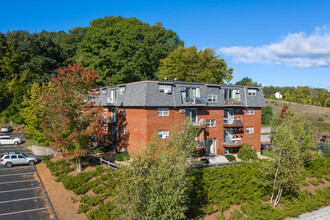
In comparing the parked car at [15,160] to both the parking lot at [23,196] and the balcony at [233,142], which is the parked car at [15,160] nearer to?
the parking lot at [23,196]

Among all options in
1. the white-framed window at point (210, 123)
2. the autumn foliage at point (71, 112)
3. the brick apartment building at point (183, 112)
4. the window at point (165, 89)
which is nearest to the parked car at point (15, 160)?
the autumn foliage at point (71, 112)

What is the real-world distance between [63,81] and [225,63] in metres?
35.3

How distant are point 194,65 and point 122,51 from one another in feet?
49.1

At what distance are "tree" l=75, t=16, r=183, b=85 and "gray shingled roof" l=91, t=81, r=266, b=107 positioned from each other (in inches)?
482

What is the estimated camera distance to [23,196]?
66.6 feet

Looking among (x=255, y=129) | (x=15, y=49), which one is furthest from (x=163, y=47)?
(x=15, y=49)

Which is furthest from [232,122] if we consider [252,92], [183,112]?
[183,112]

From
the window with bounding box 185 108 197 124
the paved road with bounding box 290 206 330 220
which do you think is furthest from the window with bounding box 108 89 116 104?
the paved road with bounding box 290 206 330 220

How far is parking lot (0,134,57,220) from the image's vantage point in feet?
57.3

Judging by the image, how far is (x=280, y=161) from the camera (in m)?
19.6

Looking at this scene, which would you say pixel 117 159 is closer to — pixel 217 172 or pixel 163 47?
pixel 217 172

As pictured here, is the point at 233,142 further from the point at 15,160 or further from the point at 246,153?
the point at 15,160

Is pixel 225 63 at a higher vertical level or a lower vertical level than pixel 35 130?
higher

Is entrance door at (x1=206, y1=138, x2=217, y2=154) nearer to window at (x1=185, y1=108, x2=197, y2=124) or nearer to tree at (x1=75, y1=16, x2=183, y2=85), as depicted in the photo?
window at (x1=185, y1=108, x2=197, y2=124)
